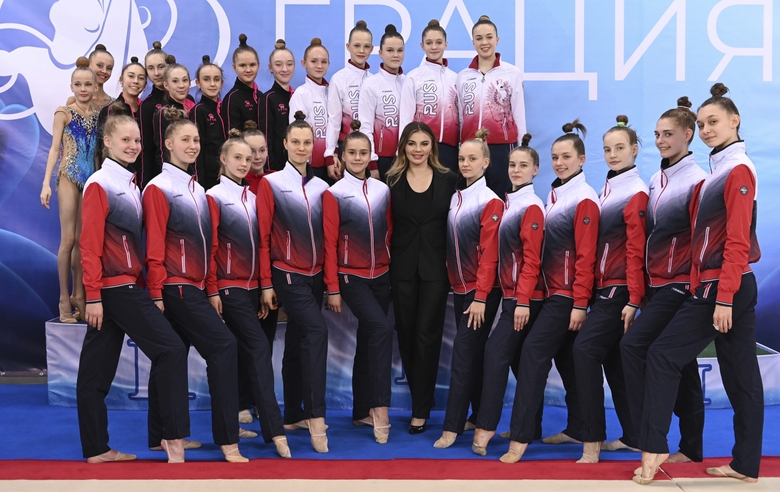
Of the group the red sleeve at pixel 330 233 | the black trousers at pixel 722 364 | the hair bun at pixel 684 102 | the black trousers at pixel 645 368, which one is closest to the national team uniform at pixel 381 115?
the red sleeve at pixel 330 233

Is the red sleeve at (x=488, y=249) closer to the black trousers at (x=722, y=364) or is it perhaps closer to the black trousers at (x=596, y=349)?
the black trousers at (x=596, y=349)

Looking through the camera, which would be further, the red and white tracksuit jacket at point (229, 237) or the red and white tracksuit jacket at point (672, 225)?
the red and white tracksuit jacket at point (229, 237)

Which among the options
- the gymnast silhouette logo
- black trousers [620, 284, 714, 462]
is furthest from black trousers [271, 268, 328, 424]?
the gymnast silhouette logo

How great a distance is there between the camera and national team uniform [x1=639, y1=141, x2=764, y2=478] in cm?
352

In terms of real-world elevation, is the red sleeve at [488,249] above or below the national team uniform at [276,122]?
below

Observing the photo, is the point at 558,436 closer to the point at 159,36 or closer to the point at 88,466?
the point at 88,466

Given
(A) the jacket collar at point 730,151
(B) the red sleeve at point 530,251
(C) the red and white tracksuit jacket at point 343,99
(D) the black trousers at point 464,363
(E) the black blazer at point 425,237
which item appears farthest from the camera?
(C) the red and white tracksuit jacket at point 343,99

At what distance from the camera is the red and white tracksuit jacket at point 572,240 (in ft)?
13.4

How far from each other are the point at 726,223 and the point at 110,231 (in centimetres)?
294

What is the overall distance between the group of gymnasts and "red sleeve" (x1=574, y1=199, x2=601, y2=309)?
1 cm

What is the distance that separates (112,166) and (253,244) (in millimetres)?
851

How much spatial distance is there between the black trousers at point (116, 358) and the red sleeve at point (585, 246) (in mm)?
2083

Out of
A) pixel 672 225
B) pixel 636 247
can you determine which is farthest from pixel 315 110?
pixel 672 225

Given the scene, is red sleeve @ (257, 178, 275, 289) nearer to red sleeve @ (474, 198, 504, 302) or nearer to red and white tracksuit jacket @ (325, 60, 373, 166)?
red and white tracksuit jacket @ (325, 60, 373, 166)
